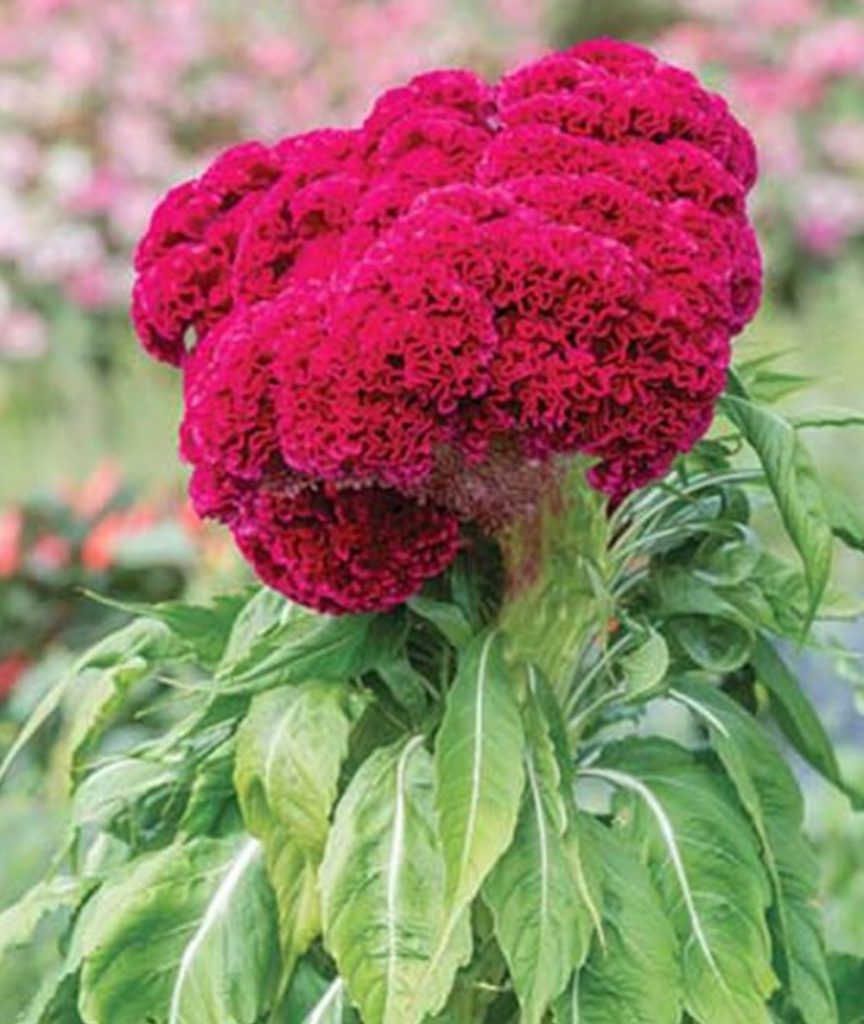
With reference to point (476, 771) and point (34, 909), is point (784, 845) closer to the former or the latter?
point (476, 771)

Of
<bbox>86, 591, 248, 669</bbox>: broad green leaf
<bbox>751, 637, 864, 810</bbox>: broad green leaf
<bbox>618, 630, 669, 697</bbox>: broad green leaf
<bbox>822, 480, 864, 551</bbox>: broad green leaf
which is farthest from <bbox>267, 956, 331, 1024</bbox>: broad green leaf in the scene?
<bbox>822, 480, 864, 551</bbox>: broad green leaf

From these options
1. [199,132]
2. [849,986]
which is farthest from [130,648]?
[199,132]

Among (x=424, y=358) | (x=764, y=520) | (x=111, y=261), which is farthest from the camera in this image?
(x=111, y=261)

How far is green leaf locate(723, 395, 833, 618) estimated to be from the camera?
2879mm

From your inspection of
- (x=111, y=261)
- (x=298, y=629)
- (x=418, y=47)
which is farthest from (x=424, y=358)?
(x=418, y=47)

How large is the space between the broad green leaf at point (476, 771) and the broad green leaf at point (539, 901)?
5 cm

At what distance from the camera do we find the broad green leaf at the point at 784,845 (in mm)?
3107

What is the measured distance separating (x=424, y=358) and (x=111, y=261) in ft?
28.0

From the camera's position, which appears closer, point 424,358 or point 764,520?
point 424,358

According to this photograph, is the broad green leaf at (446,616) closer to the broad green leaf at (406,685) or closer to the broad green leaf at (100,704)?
the broad green leaf at (406,685)

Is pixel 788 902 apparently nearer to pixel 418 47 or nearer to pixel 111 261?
pixel 111 261

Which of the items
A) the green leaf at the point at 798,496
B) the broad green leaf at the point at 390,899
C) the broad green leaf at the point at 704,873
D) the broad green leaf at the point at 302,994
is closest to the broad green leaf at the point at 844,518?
the green leaf at the point at 798,496

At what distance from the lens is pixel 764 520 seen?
7.54 meters

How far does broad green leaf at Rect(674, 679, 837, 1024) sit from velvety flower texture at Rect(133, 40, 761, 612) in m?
0.39
